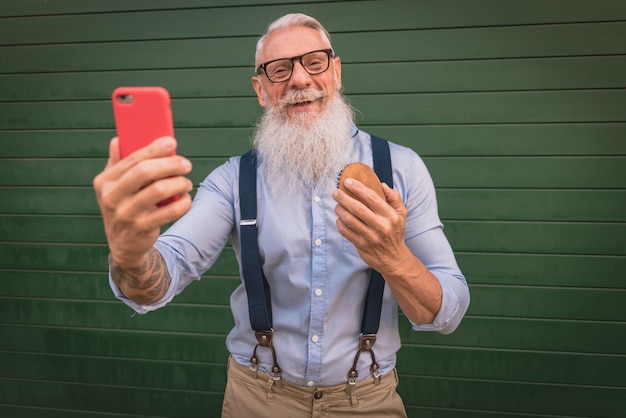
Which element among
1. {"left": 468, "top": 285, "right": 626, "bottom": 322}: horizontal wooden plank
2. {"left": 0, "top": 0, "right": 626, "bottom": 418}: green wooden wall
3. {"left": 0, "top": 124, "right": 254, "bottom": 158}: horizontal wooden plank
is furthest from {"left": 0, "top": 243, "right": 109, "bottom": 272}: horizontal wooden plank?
{"left": 468, "top": 285, "right": 626, "bottom": 322}: horizontal wooden plank

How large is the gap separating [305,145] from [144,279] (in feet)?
2.74

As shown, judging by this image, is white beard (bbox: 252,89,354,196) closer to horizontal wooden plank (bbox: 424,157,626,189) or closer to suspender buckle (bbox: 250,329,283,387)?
suspender buckle (bbox: 250,329,283,387)

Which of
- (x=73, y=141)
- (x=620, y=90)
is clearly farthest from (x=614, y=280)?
(x=73, y=141)

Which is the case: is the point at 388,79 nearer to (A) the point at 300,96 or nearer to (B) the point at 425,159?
(B) the point at 425,159

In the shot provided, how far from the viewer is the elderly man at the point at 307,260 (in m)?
1.54

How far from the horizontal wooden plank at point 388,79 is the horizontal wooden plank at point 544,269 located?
1.05 metres

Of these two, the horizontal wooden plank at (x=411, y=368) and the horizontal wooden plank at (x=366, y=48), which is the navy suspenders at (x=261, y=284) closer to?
the horizontal wooden plank at (x=366, y=48)

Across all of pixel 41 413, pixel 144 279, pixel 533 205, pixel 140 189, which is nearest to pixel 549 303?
pixel 533 205

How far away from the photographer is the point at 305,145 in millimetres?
1774

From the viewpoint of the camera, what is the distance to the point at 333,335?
160cm

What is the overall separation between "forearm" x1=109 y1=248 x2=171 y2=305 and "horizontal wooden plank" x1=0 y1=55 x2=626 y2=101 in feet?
6.31

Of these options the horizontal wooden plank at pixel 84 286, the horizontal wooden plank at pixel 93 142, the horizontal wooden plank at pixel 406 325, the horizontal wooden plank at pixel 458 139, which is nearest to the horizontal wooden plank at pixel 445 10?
the horizontal wooden plank at pixel 458 139

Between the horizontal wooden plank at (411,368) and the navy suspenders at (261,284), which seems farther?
the horizontal wooden plank at (411,368)

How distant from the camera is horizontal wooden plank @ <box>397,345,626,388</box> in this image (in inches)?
113
